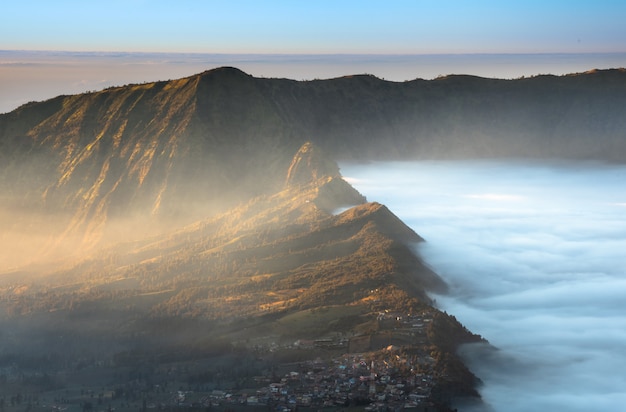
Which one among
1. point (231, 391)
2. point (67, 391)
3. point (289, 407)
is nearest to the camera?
point (289, 407)

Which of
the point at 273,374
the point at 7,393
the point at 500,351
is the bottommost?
the point at 7,393

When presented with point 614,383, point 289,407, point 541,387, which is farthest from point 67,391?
point 614,383

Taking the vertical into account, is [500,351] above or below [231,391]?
above

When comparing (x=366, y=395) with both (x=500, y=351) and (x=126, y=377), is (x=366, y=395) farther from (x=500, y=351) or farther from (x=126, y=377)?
(x=126, y=377)

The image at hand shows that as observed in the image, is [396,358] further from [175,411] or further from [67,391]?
[67,391]

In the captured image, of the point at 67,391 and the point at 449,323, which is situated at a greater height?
the point at 449,323

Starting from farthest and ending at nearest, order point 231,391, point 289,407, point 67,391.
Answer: point 67,391, point 231,391, point 289,407

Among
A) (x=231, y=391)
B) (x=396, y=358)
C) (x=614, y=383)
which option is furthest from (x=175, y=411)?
(x=614, y=383)

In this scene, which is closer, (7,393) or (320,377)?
(320,377)

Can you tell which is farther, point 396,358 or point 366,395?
point 396,358
